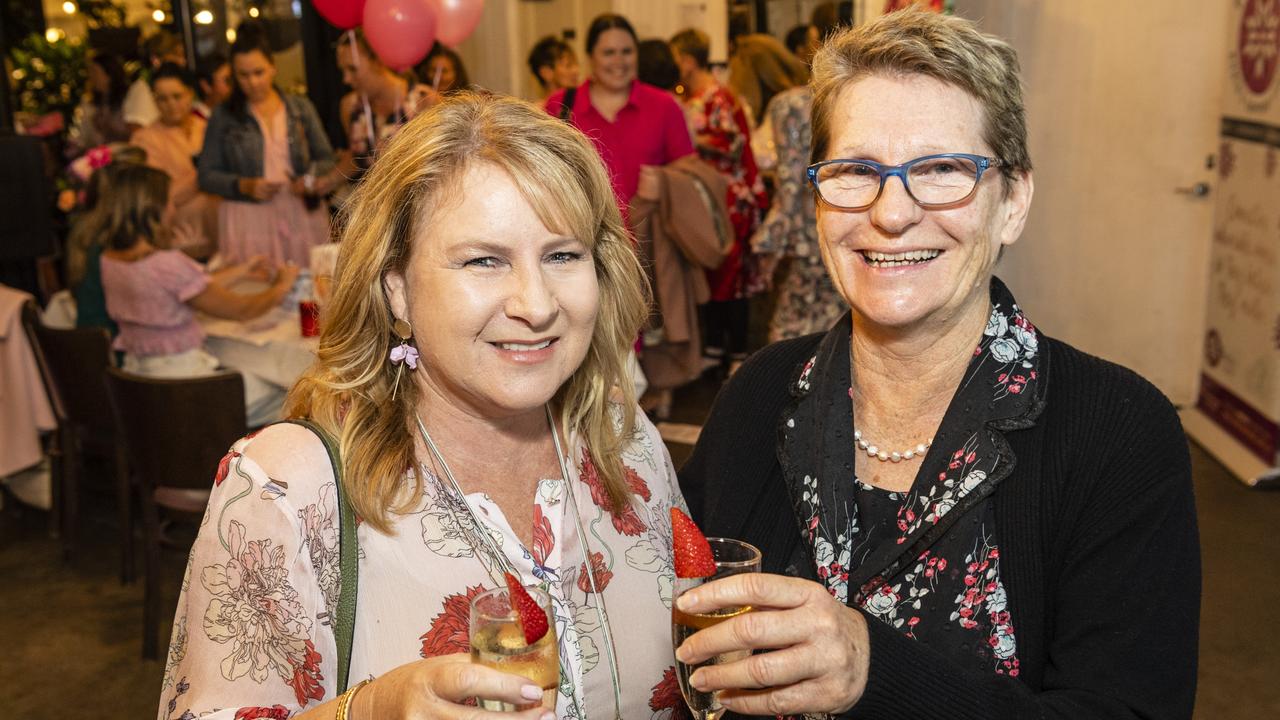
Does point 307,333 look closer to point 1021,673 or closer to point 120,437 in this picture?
point 120,437

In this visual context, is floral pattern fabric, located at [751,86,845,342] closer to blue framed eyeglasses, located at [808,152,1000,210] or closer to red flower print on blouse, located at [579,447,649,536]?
red flower print on blouse, located at [579,447,649,536]

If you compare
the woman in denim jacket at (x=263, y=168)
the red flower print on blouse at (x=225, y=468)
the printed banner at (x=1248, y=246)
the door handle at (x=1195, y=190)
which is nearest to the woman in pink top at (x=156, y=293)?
the woman in denim jacket at (x=263, y=168)

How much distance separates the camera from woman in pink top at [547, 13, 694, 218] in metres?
5.74

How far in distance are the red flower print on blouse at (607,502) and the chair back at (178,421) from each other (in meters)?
2.05

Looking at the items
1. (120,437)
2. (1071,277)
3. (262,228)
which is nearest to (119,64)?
(262,228)

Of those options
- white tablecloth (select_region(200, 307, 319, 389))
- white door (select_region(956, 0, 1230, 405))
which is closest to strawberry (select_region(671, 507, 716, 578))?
white tablecloth (select_region(200, 307, 319, 389))

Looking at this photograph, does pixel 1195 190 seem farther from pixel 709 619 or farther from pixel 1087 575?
pixel 709 619

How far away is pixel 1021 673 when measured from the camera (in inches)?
58.5

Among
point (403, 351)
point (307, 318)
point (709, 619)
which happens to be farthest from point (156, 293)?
point (709, 619)

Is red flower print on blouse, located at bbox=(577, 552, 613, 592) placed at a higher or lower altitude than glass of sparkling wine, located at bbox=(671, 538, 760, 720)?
lower

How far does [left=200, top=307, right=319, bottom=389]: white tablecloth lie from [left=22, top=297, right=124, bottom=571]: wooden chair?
1.39 ft

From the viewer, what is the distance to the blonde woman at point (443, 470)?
143 centimetres

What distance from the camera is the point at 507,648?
3.86 ft

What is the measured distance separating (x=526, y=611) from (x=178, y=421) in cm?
273
